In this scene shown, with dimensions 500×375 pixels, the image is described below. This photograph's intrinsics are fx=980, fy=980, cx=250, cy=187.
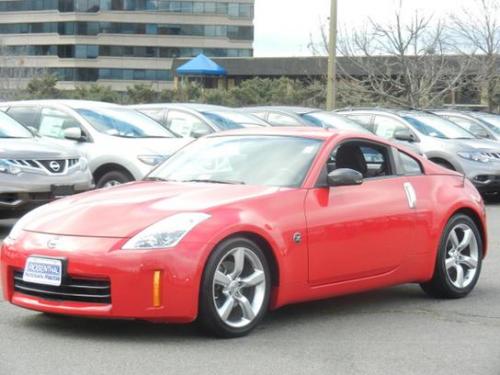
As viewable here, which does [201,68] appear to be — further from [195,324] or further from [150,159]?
[195,324]

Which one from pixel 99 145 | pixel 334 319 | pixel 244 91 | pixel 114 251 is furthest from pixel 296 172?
pixel 244 91

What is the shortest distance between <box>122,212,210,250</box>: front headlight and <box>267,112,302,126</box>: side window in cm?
1276

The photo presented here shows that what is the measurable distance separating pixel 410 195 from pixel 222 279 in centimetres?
202

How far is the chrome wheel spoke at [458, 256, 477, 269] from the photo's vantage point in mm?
7914

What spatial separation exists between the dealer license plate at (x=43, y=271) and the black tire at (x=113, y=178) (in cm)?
717

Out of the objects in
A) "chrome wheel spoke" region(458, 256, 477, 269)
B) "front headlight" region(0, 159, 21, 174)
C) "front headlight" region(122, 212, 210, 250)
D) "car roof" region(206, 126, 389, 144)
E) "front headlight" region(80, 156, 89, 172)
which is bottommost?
"chrome wheel spoke" region(458, 256, 477, 269)

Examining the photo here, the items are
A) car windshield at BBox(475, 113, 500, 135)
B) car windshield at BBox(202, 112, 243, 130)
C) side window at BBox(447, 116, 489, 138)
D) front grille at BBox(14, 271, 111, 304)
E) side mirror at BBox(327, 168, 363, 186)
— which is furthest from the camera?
car windshield at BBox(475, 113, 500, 135)

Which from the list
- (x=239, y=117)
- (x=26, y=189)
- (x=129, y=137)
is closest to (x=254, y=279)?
(x=26, y=189)

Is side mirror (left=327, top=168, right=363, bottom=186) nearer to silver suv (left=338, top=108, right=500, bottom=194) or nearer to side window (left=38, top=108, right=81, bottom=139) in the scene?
side window (left=38, top=108, right=81, bottom=139)

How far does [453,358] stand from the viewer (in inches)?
233

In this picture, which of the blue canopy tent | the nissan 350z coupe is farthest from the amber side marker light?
the blue canopy tent

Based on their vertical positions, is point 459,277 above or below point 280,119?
below

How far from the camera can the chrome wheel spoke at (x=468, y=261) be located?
26.0ft

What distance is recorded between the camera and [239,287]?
627 cm
